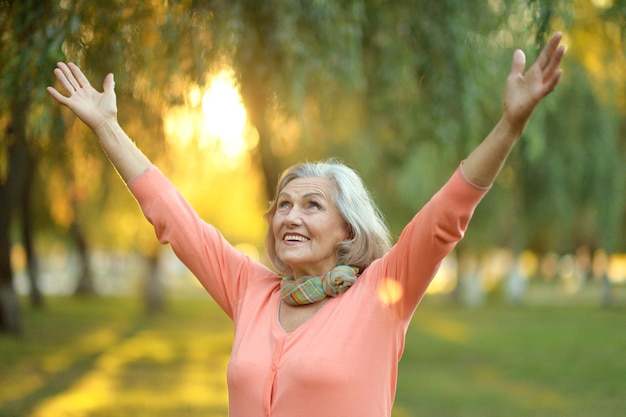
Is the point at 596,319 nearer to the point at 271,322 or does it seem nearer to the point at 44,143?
the point at 44,143

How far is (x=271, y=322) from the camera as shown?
236 cm

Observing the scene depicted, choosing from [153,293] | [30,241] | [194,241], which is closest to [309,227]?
[194,241]

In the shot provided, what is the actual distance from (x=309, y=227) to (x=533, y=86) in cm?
81

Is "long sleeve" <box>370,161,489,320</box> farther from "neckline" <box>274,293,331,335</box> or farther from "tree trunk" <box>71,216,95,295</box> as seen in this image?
"tree trunk" <box>71,216,95,295</box>

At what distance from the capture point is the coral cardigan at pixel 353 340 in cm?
202

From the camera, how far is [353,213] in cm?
248

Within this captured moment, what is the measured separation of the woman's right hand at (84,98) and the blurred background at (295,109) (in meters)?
0.83

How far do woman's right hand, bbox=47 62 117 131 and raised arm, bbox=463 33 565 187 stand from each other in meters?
1.24

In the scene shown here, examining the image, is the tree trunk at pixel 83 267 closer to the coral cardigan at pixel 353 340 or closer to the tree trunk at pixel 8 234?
the tree trunk at pixel 8 234

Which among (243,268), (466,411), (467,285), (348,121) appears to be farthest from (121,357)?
(467,285)

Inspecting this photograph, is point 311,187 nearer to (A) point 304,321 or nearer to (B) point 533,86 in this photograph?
(A) point 304,321

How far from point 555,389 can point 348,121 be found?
4490 millimetres

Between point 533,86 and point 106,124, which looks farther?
point 106,124

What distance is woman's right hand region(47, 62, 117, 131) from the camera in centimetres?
255
